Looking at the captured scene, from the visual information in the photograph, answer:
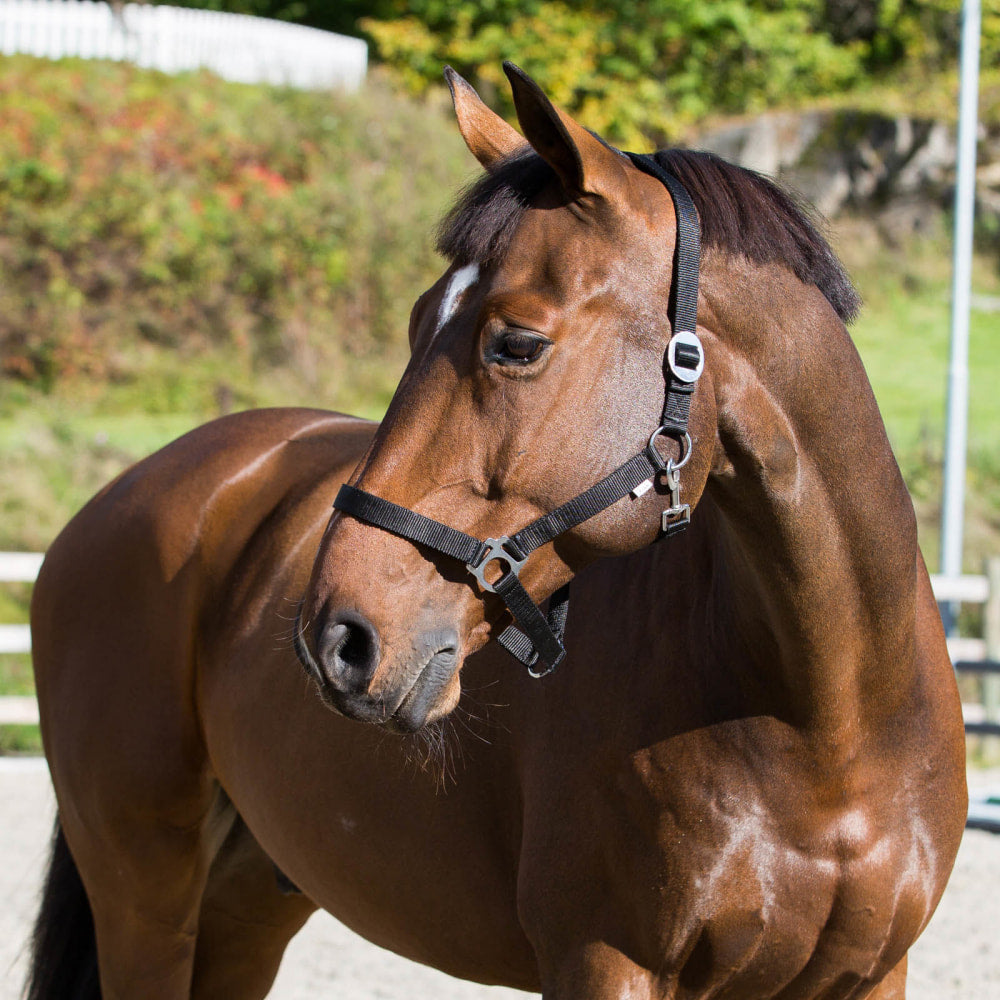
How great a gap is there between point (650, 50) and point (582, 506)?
727 inches

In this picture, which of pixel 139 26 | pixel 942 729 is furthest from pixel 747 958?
pixel 139 26

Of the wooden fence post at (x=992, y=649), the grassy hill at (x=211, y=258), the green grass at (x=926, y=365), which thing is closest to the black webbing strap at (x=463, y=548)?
the wooden fence post at (x=992, y=649)

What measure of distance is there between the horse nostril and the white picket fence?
15.9 meters

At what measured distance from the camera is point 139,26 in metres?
16.4

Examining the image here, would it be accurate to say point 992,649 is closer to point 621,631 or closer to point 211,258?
point 621,631

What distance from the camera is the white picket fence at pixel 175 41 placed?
16109mm

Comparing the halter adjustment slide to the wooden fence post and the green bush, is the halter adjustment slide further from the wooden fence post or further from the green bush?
the green bush

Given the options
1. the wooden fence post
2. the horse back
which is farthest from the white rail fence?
the horse back

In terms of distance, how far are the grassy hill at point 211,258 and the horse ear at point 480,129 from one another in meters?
10.0

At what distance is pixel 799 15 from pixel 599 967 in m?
20.4

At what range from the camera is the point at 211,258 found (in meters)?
13.9

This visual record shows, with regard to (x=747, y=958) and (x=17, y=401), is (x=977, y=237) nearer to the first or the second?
(x=17, y=401)

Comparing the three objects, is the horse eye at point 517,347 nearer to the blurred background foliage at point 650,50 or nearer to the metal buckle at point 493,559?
the metal buckle at point 493,559

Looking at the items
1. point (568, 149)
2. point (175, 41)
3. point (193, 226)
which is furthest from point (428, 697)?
point (175, 41)
